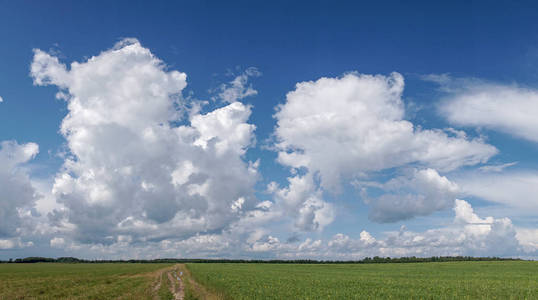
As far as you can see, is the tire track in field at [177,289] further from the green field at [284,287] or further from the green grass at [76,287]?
the green grass at [76,287]

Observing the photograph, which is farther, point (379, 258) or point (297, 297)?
point (379, 258)

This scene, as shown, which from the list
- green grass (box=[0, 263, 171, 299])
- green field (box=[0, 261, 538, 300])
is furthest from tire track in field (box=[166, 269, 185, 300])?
green grass (box=[0, 263, 171, 299])

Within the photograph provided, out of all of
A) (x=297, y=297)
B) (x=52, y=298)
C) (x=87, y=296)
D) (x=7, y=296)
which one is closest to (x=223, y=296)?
(x=297, y=297)

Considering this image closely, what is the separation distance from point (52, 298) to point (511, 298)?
37687 mm

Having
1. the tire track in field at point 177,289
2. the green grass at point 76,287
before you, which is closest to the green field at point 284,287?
the green grass at point 76,287

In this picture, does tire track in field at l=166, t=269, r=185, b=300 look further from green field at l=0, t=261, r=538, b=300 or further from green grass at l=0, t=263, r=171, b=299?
green grass at l=0, t=263, r=171, b=299

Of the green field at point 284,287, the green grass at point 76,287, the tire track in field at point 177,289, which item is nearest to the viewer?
the green field at point 284,287

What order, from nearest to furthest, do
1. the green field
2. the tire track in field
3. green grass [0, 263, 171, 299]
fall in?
the green field, green grass [0, 263, 171, 299], the tire track in field

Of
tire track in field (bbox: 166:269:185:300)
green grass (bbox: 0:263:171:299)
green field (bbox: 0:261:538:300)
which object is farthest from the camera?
tire track in field (bbox: 166:269:185:300)

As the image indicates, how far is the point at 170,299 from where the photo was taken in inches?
1182

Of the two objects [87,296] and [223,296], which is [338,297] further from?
[87,296]

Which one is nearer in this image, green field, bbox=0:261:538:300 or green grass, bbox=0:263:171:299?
green field, bbox=0:261:538:300

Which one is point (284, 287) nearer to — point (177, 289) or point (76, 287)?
point (177, 289)

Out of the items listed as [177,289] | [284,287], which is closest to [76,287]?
[177,289]
